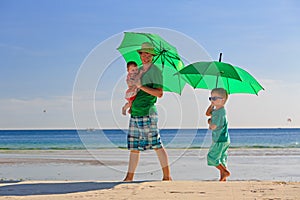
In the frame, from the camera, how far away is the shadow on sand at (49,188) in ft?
20.6

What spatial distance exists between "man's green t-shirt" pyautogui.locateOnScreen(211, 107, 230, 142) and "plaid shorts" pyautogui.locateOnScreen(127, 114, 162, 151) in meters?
0.98

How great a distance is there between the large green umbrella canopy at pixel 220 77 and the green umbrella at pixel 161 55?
0.52 feet

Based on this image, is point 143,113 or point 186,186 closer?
point 186,186

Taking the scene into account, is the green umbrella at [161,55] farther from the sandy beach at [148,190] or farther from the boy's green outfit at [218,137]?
the sandy beach at [148,190]

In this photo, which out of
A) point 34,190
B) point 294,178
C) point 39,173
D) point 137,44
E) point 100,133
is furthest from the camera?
point 39,173

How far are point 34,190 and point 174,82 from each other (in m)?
2.51

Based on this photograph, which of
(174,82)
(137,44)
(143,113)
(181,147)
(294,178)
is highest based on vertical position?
(137,44)

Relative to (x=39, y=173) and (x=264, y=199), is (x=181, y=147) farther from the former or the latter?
(x=39, y=173)

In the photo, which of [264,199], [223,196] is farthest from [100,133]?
[264,199]

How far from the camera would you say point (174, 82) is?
752 cm

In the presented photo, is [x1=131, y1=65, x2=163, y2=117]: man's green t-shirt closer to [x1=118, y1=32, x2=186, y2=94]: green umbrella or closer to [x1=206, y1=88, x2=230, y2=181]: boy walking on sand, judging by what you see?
[x1=118, y1=32, x2=186, y2=94]: green umbrella

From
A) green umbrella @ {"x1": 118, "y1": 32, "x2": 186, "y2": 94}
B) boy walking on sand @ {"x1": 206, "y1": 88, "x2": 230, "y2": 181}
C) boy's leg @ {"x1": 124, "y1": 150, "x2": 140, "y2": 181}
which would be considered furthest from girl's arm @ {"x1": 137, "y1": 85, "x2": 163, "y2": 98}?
boy walking on sand @ {"x1": 206, "y1": 88, "x2": 230, "y2": 181}

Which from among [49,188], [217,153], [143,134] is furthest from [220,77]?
[49,188]

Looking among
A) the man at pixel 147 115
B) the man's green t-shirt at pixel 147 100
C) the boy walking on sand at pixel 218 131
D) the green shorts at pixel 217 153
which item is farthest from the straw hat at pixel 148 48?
the green shorts at pixel 217 153
